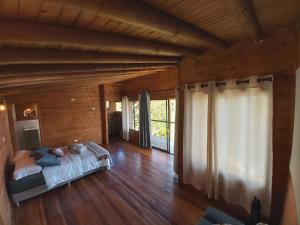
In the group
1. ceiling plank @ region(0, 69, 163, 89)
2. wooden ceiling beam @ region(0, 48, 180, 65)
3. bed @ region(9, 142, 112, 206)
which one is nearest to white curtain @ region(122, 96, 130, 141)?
bed @ region(9, 142, 112, 206)

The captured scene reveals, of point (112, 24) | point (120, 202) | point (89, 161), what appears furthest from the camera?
point (89, 161)

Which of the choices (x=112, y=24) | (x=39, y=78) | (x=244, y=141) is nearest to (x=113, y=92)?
(x=39, y=78)

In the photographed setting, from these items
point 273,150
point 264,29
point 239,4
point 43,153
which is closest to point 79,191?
point 43,153

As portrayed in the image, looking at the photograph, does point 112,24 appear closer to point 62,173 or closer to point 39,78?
point 39,78

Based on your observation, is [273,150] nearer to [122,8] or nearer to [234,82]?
[234,82]

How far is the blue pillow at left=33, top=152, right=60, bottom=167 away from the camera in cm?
360

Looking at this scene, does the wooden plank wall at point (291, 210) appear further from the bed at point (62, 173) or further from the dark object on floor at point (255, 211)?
the bed at point (62, 173)

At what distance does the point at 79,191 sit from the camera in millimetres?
3691

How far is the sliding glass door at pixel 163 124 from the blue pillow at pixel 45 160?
3453 mm

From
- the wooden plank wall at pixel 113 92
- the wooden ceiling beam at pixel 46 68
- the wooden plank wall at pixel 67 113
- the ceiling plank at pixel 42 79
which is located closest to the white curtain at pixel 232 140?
the wooden ceiling beam at pixel 46 68

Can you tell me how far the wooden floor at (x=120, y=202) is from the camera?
9.28ft

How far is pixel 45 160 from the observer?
3.65m

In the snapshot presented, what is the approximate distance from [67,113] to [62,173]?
334cm

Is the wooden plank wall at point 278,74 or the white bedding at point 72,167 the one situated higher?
the wooden plank wall at point 278,74
